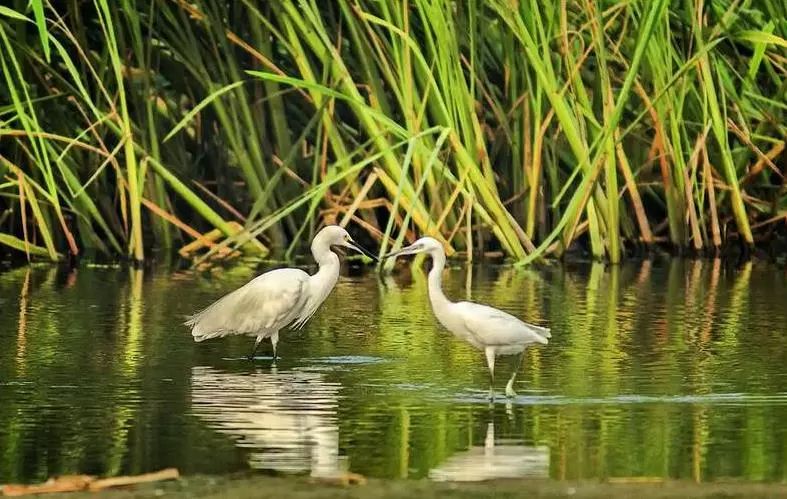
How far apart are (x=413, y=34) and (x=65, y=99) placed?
2.66 m

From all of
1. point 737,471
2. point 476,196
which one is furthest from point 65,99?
point 737,471

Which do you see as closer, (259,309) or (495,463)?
(495,463)

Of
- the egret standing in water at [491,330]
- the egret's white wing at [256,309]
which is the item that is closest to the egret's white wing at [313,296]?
the egret's white wing at [256,309]

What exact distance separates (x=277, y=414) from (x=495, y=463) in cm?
143

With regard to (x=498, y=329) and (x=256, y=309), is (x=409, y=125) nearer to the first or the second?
(x=256, y=309)

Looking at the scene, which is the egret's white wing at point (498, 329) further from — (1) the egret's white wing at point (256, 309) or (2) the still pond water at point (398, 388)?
(1) the egret's white wing at point (256, 309)

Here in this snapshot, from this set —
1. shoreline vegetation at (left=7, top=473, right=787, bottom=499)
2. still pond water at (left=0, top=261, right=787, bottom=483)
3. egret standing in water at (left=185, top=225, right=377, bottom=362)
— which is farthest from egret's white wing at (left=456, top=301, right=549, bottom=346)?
shoreline vegetation at (left=7, top=473, right=787, bottom=499)

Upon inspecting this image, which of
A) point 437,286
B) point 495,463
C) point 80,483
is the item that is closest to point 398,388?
point 437,286

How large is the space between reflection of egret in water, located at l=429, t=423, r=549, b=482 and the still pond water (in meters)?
0.02

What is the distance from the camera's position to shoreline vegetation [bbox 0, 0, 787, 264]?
14.5 m

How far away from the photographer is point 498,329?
8805 mm

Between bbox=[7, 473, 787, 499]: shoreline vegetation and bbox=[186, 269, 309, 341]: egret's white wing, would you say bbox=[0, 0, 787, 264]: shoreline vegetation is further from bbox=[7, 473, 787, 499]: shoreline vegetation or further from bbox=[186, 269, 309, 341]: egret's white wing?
bbox=[7, 473, 787, 499]: shoreline vegetation

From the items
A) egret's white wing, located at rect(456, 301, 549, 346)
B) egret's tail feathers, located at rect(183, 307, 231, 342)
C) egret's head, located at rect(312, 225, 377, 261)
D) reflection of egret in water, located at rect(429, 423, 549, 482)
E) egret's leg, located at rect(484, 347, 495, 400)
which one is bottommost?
reflection of egret in water, located at rect(429, 423, 549, 482)

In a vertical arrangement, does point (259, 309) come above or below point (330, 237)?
below
